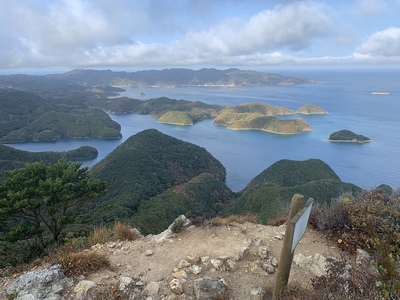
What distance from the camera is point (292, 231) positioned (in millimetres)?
2756

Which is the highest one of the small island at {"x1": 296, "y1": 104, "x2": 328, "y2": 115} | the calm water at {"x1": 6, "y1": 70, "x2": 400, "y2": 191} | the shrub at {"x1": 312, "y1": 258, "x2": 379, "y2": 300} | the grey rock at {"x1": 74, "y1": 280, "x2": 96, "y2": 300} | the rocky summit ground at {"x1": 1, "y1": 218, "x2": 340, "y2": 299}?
the shrub at {"x1": 312, "y1": 258, "x2": 379, "y2": 300}

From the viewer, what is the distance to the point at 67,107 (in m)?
136

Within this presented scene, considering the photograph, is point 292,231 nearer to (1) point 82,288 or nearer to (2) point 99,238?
(1) point 82,288

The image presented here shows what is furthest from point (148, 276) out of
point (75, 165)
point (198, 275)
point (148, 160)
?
point (148, 160)

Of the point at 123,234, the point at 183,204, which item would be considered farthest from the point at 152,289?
the point at 183,204

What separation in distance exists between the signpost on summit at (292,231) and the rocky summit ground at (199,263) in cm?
84

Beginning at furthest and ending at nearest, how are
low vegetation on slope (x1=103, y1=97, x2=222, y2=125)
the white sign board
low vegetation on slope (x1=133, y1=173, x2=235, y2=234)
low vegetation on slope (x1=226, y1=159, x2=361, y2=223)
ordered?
low vegetation on slope (x1=103, y1=97, x2=222, y2=125), low vegetation on slope (x1=226, y1=159, x2=361, y2=223), low vegetation on slope (x1=133, y1=173, x2=235, y2=234), the white sign board

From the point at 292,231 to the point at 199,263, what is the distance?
2.68 meters

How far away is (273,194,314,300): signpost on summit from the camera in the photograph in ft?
9.03

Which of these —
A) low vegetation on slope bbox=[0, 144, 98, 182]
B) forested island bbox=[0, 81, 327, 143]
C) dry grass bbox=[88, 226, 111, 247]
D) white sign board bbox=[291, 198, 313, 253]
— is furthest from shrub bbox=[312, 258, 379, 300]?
forested island bbox=[0, 81, 327, 143]

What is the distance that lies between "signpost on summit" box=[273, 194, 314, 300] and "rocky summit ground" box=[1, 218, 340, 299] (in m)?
0.84

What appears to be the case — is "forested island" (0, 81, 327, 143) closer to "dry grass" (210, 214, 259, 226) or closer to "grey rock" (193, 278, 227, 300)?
"dry grass" (210, 214, 259, 226)

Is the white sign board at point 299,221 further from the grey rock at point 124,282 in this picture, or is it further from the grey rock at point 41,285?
the grey rock at point 41,285

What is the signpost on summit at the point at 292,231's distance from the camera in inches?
108
